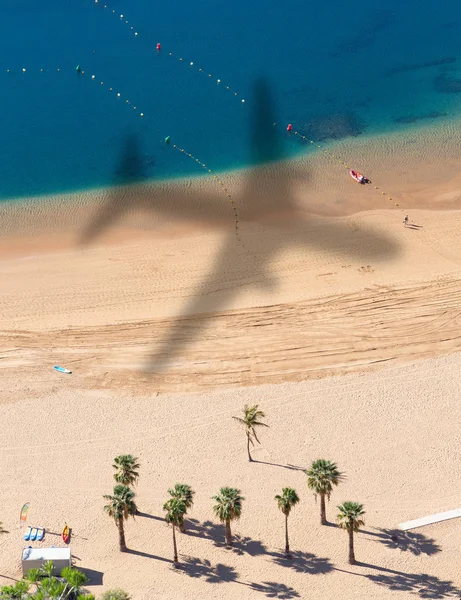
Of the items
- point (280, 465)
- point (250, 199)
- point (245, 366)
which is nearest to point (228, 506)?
point (280, 465)

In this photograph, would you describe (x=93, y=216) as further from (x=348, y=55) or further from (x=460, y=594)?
(x=460, y=594)

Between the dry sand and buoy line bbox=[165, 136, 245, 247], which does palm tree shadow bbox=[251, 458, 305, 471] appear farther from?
buoy line bbox=[165, 136, 245, 247]

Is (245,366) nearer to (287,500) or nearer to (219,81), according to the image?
(287,500)

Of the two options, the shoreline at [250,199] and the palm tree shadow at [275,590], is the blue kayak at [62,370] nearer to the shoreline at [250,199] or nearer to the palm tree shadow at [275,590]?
the shoreline at [250,199]

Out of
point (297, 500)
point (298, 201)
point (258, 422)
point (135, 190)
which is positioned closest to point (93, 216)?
point (135, 190)

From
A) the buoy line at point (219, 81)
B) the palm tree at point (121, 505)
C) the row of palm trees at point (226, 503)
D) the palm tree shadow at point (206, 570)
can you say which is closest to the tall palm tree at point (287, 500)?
the row of palm trees at point (226, 503)
